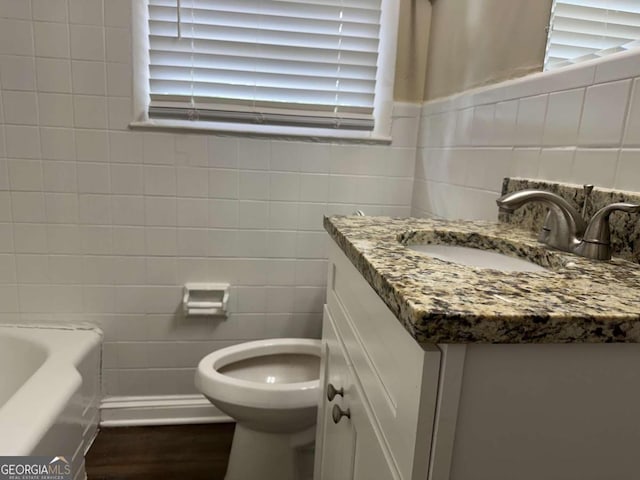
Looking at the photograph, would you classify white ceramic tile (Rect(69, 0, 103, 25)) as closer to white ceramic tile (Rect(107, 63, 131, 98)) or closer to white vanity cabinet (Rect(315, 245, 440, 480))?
white ceramic tile (Rect(107, 63, 131, 98))

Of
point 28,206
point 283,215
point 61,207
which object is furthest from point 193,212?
point 28,206

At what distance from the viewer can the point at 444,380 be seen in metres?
0.46

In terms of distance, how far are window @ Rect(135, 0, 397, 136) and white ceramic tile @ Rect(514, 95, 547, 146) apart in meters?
0.68

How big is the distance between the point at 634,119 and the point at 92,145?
1.55 m

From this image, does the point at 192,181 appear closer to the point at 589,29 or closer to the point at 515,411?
the point at 589,29

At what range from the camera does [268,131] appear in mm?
1634

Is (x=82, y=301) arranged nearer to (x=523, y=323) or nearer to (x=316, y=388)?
(x=316, y=388)

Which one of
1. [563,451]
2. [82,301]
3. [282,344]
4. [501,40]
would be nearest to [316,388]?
[282,344]

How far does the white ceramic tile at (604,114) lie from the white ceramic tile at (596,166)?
0.7 inches

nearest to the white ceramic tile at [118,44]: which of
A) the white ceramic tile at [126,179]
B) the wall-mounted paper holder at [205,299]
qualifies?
the white ceramic tile at [126,179]

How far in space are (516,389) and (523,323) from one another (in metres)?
0.08

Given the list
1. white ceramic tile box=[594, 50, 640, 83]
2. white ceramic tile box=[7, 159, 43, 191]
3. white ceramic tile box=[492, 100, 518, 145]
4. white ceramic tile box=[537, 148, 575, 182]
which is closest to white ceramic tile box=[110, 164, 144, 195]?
white ceramic tile box=[7, 159, 43, 191]

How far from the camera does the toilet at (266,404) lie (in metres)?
1.28

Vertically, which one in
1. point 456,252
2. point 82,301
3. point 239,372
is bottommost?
point 239,372
